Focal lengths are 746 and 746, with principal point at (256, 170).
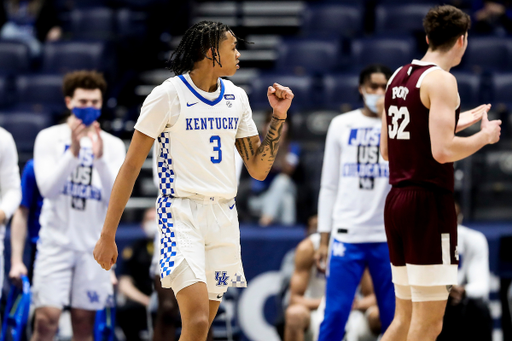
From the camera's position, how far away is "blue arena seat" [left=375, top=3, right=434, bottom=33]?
10.5 metres

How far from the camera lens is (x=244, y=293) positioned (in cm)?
696

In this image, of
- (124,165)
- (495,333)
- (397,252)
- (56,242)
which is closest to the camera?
(124,165)

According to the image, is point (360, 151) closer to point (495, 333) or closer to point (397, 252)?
point (397, 252)

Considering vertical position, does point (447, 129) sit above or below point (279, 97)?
below

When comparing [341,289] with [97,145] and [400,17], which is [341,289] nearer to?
[97,145]

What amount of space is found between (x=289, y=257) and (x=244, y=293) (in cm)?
56

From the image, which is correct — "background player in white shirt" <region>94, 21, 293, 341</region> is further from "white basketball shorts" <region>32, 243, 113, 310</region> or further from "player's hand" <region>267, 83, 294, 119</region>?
"white basketball shorts" <region>32, 243, 113, 310</region>

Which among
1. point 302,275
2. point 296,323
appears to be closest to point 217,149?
point 296,323

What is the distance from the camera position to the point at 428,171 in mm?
3818

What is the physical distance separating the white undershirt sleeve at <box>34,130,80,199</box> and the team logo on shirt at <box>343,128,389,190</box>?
1.88 metres

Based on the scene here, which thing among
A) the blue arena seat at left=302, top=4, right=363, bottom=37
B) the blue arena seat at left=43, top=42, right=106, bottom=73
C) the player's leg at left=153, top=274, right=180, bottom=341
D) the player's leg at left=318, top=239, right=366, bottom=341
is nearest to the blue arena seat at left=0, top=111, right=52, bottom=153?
the blue arena seat at left=43, top=42, right=106, bottom=73

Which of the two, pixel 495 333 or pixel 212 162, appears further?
pixel 495 333

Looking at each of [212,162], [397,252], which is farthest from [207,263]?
[397,252]

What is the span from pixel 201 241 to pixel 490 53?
24.1ft
